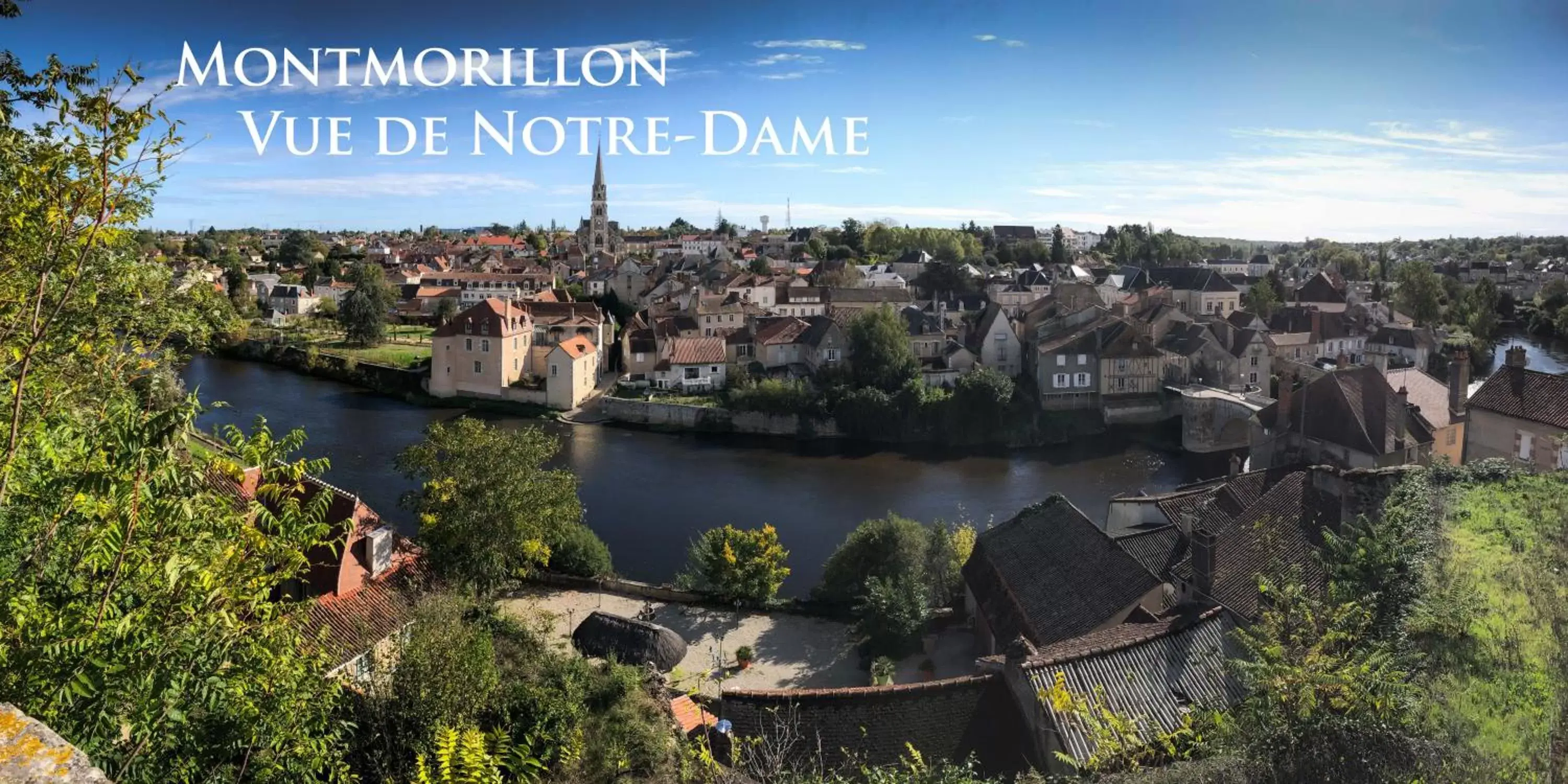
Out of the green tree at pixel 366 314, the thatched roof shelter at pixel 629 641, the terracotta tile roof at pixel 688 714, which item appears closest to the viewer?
the terracotta tile roof at pixel 688 714

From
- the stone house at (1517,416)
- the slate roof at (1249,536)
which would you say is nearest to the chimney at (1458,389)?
the stone house at (1517,416)

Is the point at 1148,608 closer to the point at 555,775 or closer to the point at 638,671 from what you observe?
the point at 638,671

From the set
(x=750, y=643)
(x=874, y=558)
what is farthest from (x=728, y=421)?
(x=750, y=643)

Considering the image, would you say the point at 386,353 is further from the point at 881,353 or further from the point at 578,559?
the point at 578,559

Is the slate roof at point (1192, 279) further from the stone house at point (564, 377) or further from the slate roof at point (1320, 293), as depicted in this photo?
the stone house at point (564, 377)

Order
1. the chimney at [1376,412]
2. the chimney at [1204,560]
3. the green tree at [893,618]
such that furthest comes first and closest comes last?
the chimney at [1376,412], the green tree at [893,618], the chimney at [1204,560]

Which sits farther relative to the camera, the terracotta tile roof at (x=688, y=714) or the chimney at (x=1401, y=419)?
the chimney at (x=1401, y=419)

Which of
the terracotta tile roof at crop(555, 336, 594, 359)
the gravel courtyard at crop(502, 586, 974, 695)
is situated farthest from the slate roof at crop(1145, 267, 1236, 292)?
the gravel courtyard at crop(502, 586, 974, 695)
